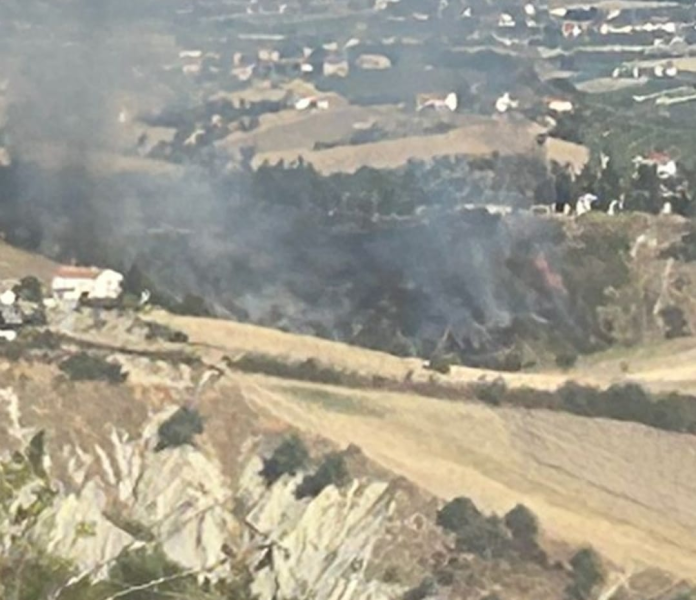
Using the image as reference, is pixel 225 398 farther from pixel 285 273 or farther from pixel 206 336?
pixel 285 273

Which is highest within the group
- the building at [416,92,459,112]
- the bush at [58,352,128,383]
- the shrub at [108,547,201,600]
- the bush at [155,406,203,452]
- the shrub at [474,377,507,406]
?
the shrub at [108,547,201,600]

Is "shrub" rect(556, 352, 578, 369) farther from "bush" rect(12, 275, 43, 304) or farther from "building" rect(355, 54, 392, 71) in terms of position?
"building" rect(355, 54, 392, 71)

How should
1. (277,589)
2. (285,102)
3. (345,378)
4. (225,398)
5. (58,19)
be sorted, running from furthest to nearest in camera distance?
(285,102), (58,19), (345,378), (225,398), (277,589)

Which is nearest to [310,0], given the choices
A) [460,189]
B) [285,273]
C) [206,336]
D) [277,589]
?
[460,189]

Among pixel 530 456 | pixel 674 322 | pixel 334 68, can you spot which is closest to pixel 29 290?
pixel 530 456

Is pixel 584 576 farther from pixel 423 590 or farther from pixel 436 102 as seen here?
pixel 436 102

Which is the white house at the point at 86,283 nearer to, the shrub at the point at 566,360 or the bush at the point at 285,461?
Result: the bush at the point at 285,461

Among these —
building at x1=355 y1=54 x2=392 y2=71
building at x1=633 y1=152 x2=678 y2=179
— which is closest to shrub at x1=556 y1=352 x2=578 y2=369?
building at x1=633 y1=152 x2=678 y2=179
